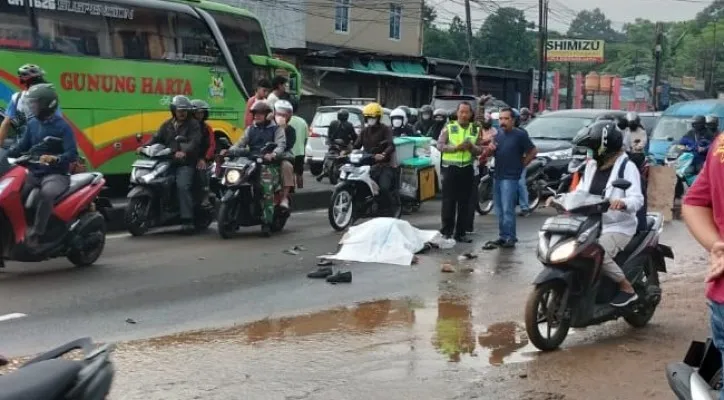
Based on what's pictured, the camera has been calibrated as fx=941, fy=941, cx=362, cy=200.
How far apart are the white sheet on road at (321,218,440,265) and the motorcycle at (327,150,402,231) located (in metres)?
1.71

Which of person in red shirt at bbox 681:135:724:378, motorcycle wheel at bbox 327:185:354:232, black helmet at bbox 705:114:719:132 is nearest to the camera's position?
person in red shirt at bbox 681:135:724:378

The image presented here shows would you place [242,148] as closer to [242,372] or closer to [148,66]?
[148,66]

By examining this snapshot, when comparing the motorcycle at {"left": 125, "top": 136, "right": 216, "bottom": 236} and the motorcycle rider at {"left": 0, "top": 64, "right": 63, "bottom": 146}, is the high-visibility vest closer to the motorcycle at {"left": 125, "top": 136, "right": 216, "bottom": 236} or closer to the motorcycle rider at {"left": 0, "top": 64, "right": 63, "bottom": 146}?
the motorcycle at {"left": 125, "top": 136, "right": 216, "bottom": 236}

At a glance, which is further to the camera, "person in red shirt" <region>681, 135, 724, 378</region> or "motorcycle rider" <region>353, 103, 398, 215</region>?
"motorcycle rider" <region>353, 103, 398, 215</region>

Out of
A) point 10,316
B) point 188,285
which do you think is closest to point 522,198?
point 188,285

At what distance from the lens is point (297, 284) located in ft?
29.0

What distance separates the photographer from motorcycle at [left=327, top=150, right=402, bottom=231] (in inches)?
494

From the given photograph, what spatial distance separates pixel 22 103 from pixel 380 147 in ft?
15.8

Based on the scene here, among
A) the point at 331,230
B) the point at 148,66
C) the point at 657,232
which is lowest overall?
the point at 331,230

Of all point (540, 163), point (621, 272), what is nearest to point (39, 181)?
point (621, 272)

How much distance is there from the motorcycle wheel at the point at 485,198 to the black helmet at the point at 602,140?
8.14m

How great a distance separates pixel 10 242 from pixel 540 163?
10406 millimetres

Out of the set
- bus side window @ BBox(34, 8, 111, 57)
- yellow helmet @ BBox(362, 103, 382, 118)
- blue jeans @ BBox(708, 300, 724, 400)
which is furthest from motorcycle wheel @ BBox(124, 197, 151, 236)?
blue jeans @ BBox(708, 300, 724, 400)

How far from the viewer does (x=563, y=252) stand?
6.47 metres
